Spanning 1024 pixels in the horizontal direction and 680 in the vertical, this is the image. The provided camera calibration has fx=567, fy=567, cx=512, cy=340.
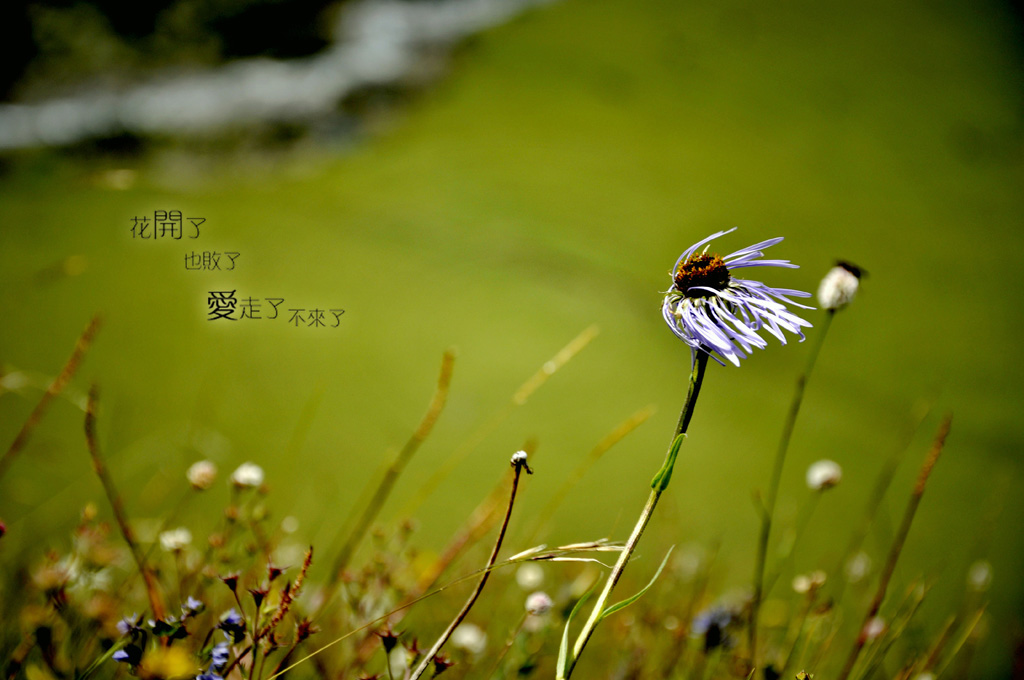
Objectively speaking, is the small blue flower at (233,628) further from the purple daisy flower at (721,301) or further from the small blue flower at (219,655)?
the purple daisy flower at (721,301)

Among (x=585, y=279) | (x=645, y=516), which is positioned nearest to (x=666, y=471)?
(x=645, y=516)

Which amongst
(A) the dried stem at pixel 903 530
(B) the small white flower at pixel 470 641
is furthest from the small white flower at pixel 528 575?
(A) the dried stem at pixel 903 530

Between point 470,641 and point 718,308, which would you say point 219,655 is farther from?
point 718,308

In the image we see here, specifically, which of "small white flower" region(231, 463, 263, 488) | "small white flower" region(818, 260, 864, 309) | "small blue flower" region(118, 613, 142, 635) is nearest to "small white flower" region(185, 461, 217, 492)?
"small white flower" region(231, 463, 263, 488)

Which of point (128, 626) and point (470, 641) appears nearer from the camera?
point (128, 626)

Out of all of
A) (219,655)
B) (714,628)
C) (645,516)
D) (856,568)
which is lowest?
(856,568)

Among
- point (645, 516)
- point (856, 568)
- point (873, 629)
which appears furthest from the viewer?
point (856, 568)

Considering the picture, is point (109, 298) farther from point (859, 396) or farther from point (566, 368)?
point (859, 396)

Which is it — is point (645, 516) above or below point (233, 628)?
above
